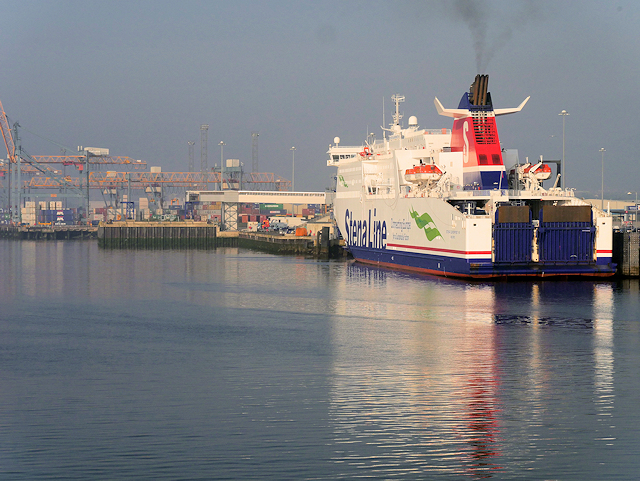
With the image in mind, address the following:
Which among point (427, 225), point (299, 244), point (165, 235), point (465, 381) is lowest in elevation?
point (465, 381)

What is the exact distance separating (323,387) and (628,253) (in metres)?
35.2

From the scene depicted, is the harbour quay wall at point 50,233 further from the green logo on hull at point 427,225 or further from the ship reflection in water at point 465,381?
the ship reflection in water at point 465,381

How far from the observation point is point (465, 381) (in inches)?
785

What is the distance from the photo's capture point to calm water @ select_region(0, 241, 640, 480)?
45.1 feet

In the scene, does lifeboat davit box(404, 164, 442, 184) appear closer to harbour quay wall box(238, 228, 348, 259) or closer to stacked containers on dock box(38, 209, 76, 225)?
harbour quay wall box(238, 228, 348, 259)

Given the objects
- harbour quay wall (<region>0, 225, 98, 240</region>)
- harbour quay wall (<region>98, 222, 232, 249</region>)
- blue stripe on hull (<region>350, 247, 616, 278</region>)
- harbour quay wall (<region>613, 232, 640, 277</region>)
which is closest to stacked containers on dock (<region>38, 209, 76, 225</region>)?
harbour quay wall (<region>0, 225, 98, 240</region>)

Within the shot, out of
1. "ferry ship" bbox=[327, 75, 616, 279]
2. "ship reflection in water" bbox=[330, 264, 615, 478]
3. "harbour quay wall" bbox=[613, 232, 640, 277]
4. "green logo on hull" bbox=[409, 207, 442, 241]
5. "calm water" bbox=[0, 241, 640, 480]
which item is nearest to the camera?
"calm water" bbox=[0, 241, 640, 480]

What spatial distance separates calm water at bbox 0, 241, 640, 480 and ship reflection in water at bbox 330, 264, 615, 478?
0.06 metres

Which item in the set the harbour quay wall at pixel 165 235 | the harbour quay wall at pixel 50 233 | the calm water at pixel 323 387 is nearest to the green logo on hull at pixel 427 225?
the calm water at pixel 323 387

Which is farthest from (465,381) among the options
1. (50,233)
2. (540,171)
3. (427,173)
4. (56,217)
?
(56,217)

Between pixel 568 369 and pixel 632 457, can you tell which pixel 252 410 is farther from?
pixel 568 369

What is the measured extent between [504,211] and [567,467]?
31.6 metres

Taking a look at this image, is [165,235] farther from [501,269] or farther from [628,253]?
[628,253]

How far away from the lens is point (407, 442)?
1468cm
